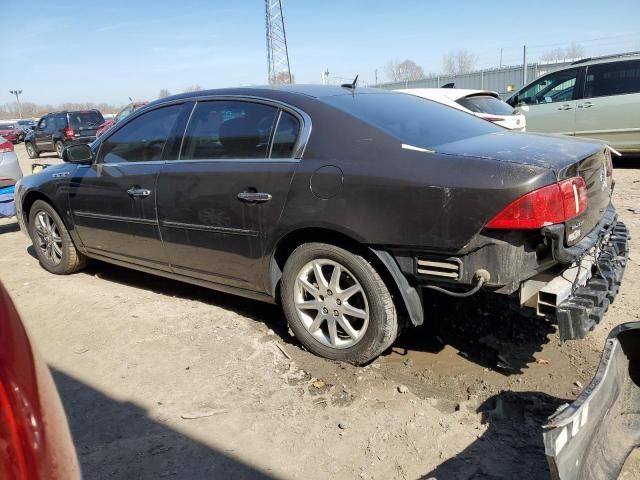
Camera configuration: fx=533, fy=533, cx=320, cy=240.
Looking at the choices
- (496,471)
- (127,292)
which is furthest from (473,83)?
(496,471)

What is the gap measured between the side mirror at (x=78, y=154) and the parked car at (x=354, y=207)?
2 centimetres

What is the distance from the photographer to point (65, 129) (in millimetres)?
19734

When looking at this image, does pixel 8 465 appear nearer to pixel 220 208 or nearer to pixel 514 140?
pixel 220 208

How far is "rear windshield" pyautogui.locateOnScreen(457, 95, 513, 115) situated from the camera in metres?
8.04

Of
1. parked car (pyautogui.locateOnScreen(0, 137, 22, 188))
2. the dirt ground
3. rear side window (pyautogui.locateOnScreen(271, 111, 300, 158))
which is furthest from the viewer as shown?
parked car (pyautogui.locateOnScreen(0, 137, 22, 188))

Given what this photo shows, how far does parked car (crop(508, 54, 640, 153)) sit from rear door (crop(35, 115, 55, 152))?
694 inches

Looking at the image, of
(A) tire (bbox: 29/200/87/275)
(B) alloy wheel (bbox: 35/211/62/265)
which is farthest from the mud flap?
(B) alloy wheel (bbox: 35/211/62/265)

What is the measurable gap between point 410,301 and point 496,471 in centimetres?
92

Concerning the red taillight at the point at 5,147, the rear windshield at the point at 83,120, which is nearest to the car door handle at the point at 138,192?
the red taillight at the point at 5,147

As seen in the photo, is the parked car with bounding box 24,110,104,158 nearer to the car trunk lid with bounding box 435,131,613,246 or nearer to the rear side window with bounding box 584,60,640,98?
the rear side window with bounding box 584,60,640,98

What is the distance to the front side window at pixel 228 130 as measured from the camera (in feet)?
11.1

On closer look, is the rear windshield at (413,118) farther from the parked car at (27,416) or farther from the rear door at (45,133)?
the rear door at (45,133)

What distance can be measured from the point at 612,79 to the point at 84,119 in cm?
1789

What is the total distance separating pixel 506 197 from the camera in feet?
8.01
